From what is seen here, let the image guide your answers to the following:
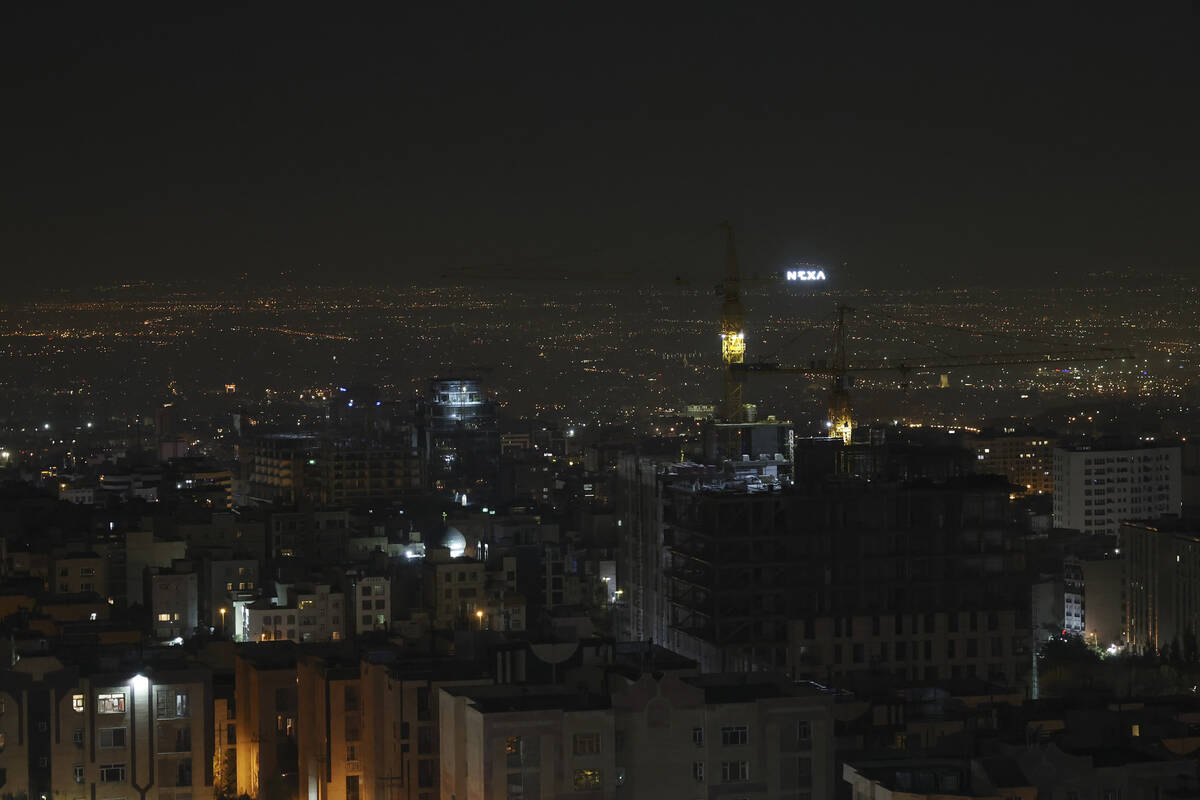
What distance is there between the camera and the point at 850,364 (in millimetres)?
59938

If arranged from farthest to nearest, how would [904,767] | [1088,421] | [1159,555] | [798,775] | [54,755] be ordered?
1. [1088,421]
2. [1159,555]
3. [54,755]
4. [798,775]
5. [904,767]

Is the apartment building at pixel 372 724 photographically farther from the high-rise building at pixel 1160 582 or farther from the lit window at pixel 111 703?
the high-rise building at pixel 1160 582

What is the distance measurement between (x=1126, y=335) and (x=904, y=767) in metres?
53.5

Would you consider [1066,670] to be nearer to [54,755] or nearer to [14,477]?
[54,755]

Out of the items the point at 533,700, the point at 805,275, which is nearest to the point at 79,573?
the point at 805,275

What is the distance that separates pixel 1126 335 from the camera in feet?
216

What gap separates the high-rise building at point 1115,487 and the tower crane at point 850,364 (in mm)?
5725

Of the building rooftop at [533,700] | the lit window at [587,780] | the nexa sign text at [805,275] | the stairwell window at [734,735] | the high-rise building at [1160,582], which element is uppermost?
the nexa sign text at [805,275]

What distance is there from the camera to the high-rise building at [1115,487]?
194 feet

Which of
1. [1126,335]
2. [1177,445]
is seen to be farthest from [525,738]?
[1126,335]

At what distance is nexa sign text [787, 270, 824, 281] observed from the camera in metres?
56.2

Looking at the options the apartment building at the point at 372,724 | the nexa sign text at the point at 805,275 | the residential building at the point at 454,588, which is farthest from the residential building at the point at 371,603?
the nexa sign text at the point at 805,275

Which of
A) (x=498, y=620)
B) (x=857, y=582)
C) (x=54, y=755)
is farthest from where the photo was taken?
(x=498, y=620)

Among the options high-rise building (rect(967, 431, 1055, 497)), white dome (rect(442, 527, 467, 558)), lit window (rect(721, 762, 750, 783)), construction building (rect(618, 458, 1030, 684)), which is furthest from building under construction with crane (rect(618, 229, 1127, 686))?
high-rise building (rect(967, 431, 1055, 497))
